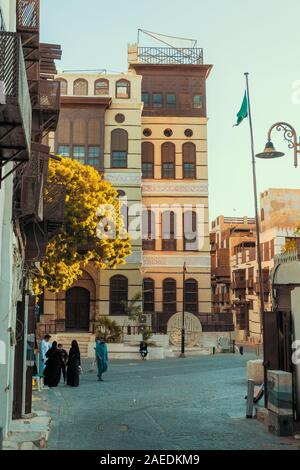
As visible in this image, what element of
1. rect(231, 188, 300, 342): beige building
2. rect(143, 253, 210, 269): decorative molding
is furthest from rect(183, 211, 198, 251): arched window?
rect(231, 188, 300, 342): beige building

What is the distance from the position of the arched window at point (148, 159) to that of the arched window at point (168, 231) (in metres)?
3.01

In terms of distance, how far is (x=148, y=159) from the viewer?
42.6 meters

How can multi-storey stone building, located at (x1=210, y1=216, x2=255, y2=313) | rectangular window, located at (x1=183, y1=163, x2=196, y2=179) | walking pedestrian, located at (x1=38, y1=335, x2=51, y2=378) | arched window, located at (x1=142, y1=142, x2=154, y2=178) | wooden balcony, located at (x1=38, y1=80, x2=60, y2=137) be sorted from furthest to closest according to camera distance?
multi-storey stone building, located at (x1=210, y1=216, x2=255, y2=313)
arched window, located at (x1=142, y1=142, x2=154, y2=178)
rectangular window, located at (x1=183, y1=163, x2=196, y2=179)
walking pedestrian, located at (x1=38, y1=335, x2=51, y2=378)
wooden balcony, located at (x1=38, y1=80, x2=60, y2=137)

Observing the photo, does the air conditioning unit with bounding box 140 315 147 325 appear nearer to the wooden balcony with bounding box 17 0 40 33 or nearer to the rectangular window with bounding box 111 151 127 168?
the rectangular window with bounding box 111 151 127 168

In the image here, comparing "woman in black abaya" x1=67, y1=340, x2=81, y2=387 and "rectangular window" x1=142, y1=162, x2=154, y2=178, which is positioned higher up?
"rectangular window" x1=142, y1=162, x2=154, y2=178

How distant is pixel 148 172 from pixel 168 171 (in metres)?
1.38

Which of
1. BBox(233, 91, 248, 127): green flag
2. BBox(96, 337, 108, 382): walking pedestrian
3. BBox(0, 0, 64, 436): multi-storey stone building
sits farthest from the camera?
BBox(233, 91, 248, 127): green flag

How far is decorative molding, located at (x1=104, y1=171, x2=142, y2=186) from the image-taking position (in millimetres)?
40250

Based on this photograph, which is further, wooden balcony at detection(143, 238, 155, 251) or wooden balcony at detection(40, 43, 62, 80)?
wooden balcony at detection(143, 238, 155, 251)

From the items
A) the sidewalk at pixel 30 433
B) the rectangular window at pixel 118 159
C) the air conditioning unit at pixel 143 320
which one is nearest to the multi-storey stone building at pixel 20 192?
the sidewalk at pixel 30 433

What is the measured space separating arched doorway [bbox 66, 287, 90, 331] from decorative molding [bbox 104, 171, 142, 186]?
7.29 meters

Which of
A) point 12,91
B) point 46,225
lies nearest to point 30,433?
point 12,91

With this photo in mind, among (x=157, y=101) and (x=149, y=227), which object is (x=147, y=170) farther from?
(x=157, y=101)
